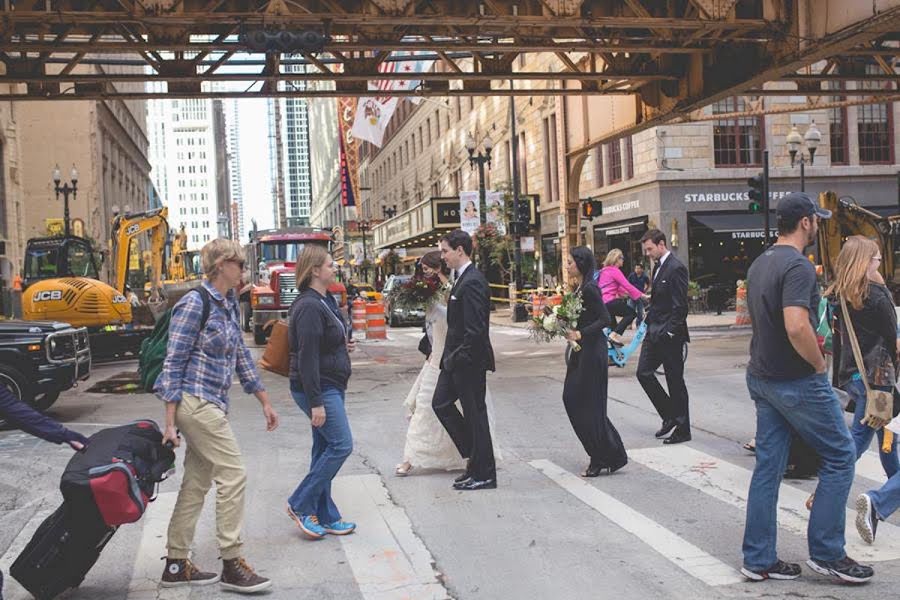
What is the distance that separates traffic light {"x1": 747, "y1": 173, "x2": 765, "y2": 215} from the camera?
23641 millimetres

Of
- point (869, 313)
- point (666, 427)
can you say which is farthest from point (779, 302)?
point (666, 427)

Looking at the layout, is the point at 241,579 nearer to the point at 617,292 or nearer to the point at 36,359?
the point at 36,359

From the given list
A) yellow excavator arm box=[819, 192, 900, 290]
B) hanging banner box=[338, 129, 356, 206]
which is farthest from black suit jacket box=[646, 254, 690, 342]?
hanging banner box=[338, 129, 356, 206]

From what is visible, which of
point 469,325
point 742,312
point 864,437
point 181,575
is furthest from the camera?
point 742,312

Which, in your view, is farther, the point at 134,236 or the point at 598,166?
the point at 598,166

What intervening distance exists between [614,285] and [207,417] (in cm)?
1011

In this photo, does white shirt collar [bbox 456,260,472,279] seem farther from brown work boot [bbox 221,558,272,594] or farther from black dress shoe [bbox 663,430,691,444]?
black dress shoe [bbox 663,430,691,444]

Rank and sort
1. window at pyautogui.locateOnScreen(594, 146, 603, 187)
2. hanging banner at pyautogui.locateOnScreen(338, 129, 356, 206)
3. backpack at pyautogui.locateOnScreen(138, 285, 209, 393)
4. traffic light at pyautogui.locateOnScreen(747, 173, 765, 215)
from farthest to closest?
hanging banner at pyautogui.locateOnScreen(338, 129, 356, 206)
window at pyautogui.locateOnScreen(594, 146, 603, 187)
traffic light at pyautogui.locateOnScreen(747, 173, 765, 215)
backpack at pyautogui.locateOnScreen(138, 285, 209, 393)

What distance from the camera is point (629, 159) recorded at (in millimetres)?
35031

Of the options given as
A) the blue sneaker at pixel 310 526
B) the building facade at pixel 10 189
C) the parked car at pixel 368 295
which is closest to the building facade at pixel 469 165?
the parked car at pixel 368 295

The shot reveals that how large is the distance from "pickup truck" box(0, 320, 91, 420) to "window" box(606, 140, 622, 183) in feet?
88.1

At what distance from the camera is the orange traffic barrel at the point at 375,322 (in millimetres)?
26266

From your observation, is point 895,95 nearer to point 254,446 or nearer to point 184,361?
point 254,446

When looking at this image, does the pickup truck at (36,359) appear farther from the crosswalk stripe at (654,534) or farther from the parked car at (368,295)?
the parked car at (368,295)
